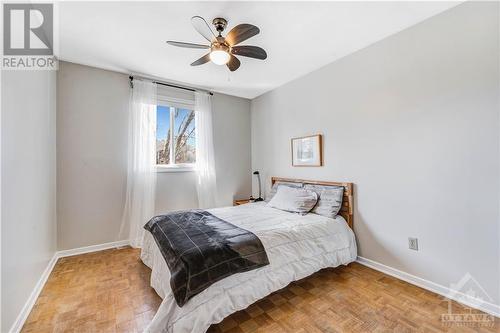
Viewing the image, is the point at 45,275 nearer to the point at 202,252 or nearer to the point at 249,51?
the point at 202,252

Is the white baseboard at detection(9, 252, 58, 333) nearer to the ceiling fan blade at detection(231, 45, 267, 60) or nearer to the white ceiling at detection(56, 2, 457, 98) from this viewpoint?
the white ceiling at detection(56, 2, 457, 98)

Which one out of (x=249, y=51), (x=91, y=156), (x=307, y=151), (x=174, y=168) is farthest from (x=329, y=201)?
(x=91, y=156)

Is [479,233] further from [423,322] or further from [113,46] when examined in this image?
[113,46]

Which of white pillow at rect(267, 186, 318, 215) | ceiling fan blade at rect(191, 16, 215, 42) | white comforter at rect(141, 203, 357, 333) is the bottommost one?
white comforter at rect(141, 203, 357, 333)

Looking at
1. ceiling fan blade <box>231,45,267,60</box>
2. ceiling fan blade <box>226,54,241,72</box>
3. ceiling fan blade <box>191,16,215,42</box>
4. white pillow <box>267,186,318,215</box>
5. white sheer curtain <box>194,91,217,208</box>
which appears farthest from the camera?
white sheer curtain <box>194,91,217,208</box>

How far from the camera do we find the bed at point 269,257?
57.9 inches

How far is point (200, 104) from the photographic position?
3.90m

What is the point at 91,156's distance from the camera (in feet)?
10.1

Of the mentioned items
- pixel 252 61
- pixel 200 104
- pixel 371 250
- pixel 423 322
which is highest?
pixel 252 61

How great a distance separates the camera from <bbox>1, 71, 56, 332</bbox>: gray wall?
148cm

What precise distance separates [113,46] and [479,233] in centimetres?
417

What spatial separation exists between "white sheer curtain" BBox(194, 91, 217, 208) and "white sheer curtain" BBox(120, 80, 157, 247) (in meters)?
0.76

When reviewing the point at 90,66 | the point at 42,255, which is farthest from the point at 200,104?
the point at 42,255

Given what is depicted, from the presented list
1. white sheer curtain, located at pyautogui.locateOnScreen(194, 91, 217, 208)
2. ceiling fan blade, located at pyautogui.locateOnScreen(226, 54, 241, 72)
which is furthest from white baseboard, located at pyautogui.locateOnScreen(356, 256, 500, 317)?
ceiling fan blade, located at pyautogui.locateOnScreen(226, 54, 241, 72)
